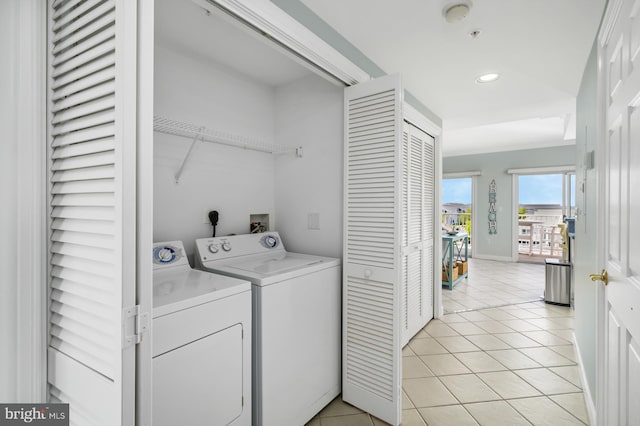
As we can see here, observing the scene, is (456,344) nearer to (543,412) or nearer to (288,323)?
(543,412)

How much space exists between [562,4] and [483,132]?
407cm

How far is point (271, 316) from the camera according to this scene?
1614mm

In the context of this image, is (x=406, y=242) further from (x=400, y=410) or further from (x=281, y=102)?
(x=281, y=102)

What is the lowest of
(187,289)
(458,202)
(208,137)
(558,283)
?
(558,283)

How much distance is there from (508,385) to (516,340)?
90 centimetres

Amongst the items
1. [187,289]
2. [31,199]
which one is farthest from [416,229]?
[31,199]

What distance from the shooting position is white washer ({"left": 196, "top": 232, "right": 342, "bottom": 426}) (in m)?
1.59

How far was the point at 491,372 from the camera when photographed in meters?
2.45

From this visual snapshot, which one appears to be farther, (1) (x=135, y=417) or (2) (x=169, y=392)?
(2) (x=169, y=392)

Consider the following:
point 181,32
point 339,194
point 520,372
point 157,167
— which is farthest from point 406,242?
point 181,32

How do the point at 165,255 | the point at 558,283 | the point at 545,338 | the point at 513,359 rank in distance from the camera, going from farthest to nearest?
1. the point at 558,283
2. the point at 545,338
3. the point at 513,359
4. the point at 165,255

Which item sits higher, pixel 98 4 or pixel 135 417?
pixel 98 4

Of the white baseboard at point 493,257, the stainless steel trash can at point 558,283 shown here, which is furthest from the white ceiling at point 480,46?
the white baseboard at point 493,257

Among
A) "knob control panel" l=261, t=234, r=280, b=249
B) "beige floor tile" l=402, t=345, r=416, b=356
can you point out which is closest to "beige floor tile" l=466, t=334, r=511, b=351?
"beige floor tile" l=402, t=345, r=416, b=356
